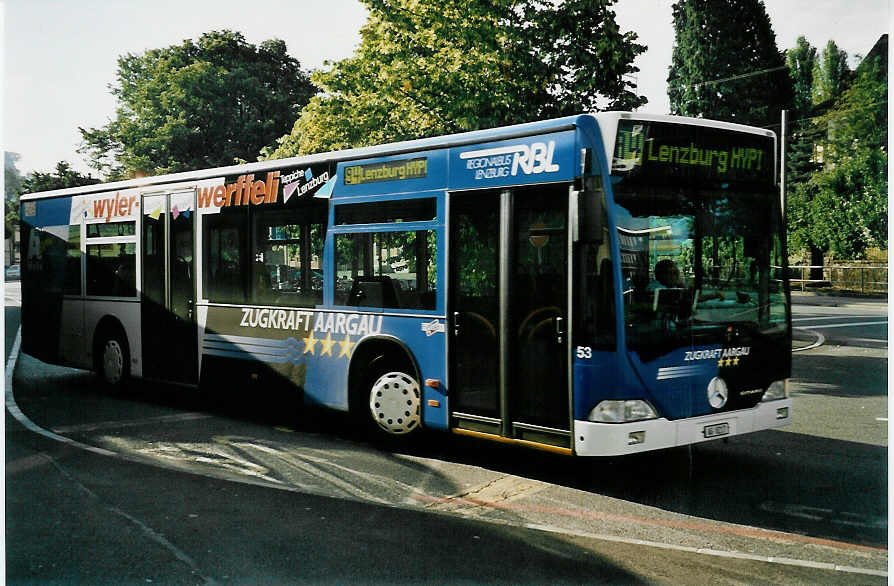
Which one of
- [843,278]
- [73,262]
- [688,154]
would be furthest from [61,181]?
[843,278]

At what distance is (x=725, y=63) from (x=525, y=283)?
671 cm

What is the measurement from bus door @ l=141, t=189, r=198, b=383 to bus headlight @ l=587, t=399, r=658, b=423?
5892 mm

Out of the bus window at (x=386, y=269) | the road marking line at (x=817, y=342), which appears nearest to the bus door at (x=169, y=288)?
the bus window at (x=386, y=269)

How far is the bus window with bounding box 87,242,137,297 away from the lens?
38.7 ft

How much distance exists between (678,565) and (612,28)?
12.1 meters

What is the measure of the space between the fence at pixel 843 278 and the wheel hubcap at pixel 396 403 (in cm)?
2378

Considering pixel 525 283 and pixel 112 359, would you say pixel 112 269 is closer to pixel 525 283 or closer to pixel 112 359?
pixel 112 359

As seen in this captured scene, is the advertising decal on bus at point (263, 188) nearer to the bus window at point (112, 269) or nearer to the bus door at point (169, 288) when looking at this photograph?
the bus door at point (169, 288)

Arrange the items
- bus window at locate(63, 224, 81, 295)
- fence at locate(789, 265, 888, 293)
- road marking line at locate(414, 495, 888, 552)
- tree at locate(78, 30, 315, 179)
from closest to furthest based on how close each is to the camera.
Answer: road marking line at locate(414, 495, 888, 552), bus window at locate(63, 224, 81, 295), tree at locate(78, 30, 315, 179), fence at locate(789, 265, 888, 293)

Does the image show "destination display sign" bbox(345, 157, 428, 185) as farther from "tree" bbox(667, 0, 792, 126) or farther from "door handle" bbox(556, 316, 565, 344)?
"tree" bbox(667, 0, 792, 126)

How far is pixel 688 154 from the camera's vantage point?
701cm

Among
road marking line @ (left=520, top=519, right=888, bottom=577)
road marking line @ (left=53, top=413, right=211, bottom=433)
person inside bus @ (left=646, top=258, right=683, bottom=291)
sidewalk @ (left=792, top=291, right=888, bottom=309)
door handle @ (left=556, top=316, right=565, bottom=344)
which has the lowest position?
road marking line @ (left=520, top=519, right=888, bottom=577)

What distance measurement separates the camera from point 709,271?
6.98 metres

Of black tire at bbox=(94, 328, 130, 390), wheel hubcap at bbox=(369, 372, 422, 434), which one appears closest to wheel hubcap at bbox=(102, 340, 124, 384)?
black tire at bbox=(94, 328, 130, 390)
